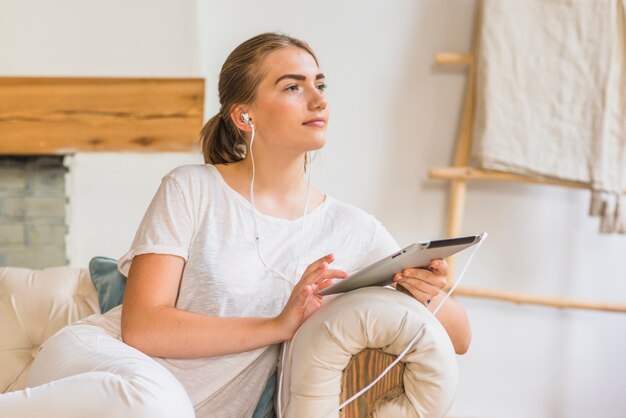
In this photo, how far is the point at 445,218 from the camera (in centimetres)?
262

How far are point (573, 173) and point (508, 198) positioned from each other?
11.7 inches

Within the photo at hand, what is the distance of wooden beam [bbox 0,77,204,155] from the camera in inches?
94.3

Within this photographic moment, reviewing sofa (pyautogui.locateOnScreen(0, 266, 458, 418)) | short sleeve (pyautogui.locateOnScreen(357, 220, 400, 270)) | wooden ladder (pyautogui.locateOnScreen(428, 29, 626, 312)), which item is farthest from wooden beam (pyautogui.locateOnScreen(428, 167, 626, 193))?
sofa (pyautogui.locateOnScreen(0, 266, 458, 418))

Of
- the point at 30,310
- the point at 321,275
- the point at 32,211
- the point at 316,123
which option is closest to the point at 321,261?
the point at 321,275

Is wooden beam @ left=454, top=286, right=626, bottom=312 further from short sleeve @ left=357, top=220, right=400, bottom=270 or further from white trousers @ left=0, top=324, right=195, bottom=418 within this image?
white trousers @ left=0, top=324, right=195, bottom=418

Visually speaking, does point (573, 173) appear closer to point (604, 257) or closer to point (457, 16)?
point (604, 257)

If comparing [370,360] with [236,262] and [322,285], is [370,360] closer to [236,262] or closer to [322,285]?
[322,285]

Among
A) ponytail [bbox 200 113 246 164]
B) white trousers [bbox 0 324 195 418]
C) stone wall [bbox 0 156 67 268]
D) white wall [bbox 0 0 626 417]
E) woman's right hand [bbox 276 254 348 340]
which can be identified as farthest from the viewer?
white wall [bbox 0 0 626 417]

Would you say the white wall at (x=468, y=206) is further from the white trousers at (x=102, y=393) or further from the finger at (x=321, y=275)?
the white trousers at (x=102, y=393)

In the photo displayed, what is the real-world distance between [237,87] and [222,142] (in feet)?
0.43

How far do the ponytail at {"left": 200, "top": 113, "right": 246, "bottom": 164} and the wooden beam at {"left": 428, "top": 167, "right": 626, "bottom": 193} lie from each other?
3.11ft

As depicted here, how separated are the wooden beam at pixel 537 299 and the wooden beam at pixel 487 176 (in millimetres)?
342

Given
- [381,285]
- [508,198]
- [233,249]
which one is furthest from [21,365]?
[508,198]

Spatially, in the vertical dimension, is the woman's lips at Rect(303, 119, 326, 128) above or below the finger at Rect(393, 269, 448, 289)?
above
